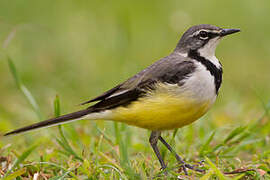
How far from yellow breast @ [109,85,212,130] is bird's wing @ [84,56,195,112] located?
9cm

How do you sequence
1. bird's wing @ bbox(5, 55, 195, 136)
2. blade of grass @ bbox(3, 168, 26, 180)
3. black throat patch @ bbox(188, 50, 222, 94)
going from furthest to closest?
1. black throat patch @ bbox(188, 50, 222, 94)
2. bird's wing @ bbox(5, 55, 195, 136)
3. blade of grass @ bbox(3, 168, 26, 180)

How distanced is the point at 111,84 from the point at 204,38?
8.27 ft

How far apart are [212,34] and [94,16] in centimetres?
650

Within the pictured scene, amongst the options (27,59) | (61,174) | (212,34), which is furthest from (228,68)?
(61,174)

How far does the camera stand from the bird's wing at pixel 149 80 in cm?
554

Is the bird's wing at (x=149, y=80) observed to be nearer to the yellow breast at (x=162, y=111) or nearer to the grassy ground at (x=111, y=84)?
the yellow breast at (x=162, y=111)

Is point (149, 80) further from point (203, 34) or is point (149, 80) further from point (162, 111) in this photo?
point (203, 34)

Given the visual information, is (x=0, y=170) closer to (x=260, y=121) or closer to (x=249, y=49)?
(x=260, y=121)

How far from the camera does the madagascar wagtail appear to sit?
537 cm

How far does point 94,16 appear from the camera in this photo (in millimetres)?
12031

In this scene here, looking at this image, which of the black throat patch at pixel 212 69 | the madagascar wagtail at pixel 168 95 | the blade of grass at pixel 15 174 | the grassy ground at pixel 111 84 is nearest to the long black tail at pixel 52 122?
the madagascar wagtail at pixel 168 95

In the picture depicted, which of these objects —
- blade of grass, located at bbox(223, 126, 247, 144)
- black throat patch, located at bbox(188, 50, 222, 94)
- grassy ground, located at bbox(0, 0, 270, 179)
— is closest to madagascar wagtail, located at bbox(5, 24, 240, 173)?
black throat patch, located at bbox(188, 50, 222, 94)

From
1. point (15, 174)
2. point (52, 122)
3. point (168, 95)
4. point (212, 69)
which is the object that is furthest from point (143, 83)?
point (15, 174)

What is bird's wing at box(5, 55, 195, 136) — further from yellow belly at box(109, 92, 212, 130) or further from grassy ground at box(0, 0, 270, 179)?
grassy ground at box(0, 0, 270, 179)
